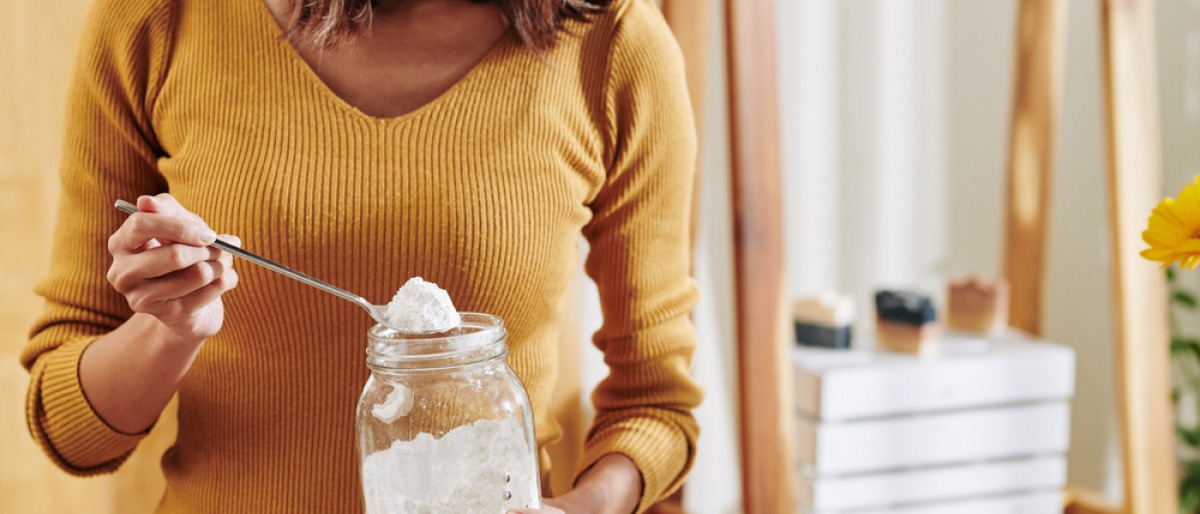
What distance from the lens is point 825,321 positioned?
5.41ft

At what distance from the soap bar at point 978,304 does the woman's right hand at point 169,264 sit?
1391 mm

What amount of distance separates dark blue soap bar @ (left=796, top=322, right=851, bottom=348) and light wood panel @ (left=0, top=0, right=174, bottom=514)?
106cm

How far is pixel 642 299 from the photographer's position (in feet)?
3.05

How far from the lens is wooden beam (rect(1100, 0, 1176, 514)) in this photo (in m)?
1.55

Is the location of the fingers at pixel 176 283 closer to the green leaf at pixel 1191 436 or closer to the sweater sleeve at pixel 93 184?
the sweater sleeve at pixel 93 184

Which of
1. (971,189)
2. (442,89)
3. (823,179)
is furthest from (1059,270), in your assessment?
(442,89)

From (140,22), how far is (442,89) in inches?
9.5

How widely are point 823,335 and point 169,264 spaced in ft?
4.03

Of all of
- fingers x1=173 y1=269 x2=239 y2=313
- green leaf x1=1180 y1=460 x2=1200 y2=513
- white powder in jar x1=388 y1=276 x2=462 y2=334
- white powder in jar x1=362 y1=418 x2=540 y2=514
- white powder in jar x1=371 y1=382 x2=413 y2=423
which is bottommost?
green leaf x1=1180 y1=460 x2=1200 y2=513

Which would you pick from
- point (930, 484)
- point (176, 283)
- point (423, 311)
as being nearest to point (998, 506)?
point (930, 484)

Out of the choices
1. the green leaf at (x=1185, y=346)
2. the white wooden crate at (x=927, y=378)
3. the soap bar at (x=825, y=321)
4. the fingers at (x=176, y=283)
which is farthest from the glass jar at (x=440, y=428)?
the green leaf at (x=1185, y=346)

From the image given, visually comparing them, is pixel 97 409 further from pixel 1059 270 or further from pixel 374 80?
pixel 1059 270

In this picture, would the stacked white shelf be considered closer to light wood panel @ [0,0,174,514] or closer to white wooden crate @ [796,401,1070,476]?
white wooden crate @ [796,401,1070,476]

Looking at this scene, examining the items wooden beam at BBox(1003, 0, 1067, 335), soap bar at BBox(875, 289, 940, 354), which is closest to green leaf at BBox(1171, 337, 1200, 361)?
wooden beam at BBox(1003, 0, 1067, 335)
